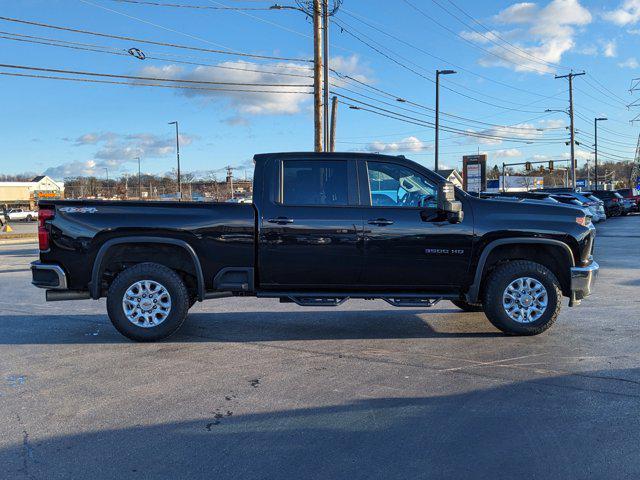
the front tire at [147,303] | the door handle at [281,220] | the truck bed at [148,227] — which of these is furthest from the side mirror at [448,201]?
the front tire at [147,303]

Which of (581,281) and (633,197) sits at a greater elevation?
(633,197)

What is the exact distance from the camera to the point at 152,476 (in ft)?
10.7

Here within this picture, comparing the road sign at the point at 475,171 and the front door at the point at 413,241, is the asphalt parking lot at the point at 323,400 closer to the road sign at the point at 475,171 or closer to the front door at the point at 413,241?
the front door at the point at 413,241

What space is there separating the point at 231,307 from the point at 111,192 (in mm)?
81113

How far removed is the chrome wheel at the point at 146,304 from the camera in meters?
6.19

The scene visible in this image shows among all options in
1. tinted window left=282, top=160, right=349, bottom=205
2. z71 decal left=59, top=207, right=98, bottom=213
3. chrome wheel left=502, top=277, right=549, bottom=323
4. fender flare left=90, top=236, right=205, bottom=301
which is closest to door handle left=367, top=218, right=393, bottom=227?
tinted window left=282, top=160, right=349, bottom=205

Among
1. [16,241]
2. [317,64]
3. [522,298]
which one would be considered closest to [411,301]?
[522,298]

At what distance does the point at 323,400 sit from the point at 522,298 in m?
3.01

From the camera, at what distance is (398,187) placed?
21.1 feet

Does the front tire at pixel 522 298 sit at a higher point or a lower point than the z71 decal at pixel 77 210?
lower

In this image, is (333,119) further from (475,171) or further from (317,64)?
(475,171)

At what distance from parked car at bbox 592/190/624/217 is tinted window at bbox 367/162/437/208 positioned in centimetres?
3742

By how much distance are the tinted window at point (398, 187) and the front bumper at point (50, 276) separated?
3.57m

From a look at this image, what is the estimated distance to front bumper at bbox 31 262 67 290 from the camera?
6.17 metres
